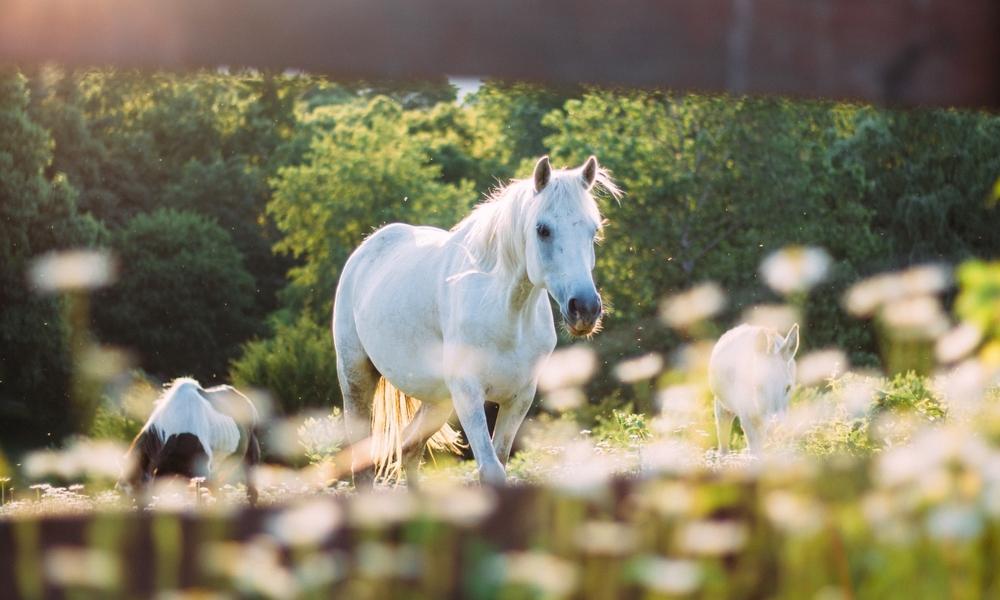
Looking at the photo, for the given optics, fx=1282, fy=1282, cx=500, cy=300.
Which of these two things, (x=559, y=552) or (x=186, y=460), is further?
(x=186, y=460)

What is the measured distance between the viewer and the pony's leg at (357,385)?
24.7 ft

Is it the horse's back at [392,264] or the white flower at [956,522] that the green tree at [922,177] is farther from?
the white flower at [956,522]

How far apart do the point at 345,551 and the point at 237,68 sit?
0.75 meters

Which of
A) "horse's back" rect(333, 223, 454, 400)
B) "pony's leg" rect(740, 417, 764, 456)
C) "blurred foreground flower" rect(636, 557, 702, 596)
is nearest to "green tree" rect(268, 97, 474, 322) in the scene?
"pony's leg" rect(740, 417, 764, 456)

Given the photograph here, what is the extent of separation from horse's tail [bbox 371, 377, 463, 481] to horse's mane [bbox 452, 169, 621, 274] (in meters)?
1.45

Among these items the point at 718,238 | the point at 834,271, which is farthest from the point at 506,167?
the point at 834,271

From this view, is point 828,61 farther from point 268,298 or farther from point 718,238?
point 268,298

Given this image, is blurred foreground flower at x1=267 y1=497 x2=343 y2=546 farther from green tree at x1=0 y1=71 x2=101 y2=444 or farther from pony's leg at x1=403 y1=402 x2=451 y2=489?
green tree at x1=0 y1=71 x2=101 y2=444

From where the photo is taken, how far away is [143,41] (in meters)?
1.89

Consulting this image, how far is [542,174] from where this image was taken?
513 cm

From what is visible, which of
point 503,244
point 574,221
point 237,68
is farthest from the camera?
point 503,244

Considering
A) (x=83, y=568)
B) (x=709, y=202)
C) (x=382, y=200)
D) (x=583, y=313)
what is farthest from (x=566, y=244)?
(x=382, y=200)

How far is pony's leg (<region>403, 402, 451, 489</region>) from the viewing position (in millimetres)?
6973

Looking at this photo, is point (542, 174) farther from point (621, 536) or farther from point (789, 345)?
point (789, 345)
